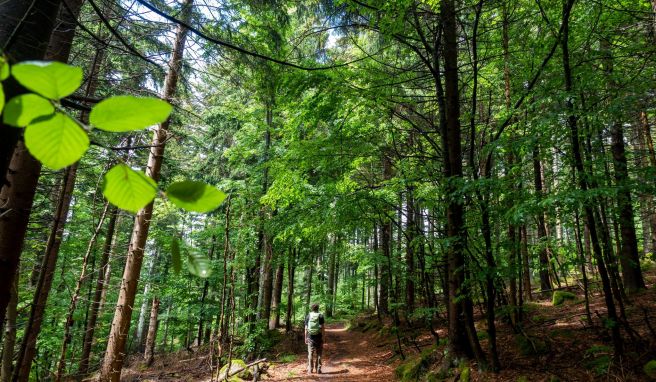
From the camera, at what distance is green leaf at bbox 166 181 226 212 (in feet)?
1.47

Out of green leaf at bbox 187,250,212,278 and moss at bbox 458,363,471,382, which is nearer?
green leaf at bbox 187,250,212,278

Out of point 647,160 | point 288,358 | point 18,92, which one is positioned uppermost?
point 647,160

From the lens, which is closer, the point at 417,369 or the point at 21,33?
the point at 21,33

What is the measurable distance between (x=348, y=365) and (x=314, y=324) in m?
2.07

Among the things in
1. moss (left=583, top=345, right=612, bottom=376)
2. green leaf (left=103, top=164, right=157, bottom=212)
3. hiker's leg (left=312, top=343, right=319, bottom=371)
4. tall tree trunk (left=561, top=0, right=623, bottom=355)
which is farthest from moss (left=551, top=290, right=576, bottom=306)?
Result: green leaf (left=103, top=164, right=157, bottom=212)

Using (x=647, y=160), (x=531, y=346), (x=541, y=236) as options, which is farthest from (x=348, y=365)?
(x=647, y=160)

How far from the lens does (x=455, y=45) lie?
18.7ft

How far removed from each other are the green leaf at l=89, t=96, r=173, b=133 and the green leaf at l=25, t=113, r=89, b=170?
3 cm

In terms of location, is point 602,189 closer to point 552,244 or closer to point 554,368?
point 552,244

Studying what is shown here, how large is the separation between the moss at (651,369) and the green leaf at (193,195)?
5.84 m

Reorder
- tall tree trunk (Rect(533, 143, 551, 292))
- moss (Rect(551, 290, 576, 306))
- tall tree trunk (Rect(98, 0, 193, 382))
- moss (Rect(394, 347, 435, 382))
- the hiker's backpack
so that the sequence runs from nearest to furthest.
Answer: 1. tall tree trunk (Rect(533, 143, 551, 292))
2. tall tree trunk (Rect(98, 0, 193, 382))
3. moss (Rect(394, 347, 435, 382))
4. the hiker's backpack
5. moss (Rect(551, 290, 576, 306))

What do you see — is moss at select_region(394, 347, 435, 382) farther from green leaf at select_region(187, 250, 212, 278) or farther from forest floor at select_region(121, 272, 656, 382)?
green leaf at select_region(187, 250, 212, 278)

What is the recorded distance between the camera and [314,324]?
8.54 m

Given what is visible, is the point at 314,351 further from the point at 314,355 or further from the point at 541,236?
the point at 541,236
